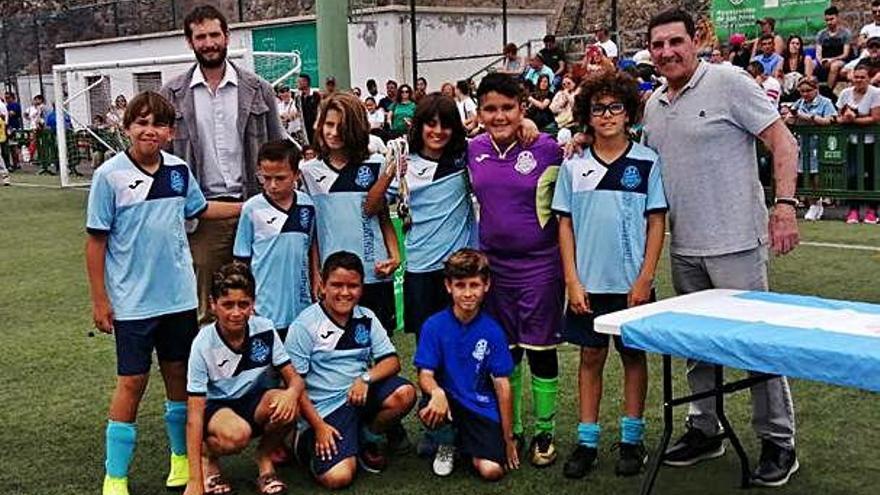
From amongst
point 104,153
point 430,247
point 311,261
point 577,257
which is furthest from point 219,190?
point 104,153

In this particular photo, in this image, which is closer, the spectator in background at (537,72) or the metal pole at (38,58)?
the spectator in background at (537,72)

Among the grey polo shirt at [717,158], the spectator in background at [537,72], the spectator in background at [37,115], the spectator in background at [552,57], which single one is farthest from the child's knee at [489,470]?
the spectator in background at [37,115]

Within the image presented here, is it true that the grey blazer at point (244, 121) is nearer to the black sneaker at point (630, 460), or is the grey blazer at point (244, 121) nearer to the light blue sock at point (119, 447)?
the light blue sock at point (119, 447)

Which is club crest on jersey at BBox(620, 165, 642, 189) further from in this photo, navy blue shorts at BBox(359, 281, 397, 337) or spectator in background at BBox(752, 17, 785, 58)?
spectator in background at BBox(752, 17, 785, 58)

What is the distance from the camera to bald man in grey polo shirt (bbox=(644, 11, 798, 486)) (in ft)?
14.3

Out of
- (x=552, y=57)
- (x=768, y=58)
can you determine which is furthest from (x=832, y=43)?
(x=552, y=57)

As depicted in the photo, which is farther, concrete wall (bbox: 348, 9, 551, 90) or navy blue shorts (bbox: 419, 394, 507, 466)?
concrete wall (bbox: 348, 9, 551, 90)

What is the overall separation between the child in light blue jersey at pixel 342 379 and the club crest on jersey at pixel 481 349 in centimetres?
37

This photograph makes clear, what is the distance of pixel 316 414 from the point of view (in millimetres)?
4738

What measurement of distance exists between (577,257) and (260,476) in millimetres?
1632

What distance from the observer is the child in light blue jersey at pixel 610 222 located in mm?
4457

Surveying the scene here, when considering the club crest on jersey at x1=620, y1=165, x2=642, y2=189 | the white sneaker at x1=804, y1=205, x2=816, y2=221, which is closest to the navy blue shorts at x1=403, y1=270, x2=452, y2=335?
the club crest on jersey at x1=620, y1=165, x2=642, y2=189

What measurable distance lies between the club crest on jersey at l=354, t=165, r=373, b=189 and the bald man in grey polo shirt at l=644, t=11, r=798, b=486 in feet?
4.14

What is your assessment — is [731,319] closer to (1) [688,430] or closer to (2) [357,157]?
(1) [688,430]
